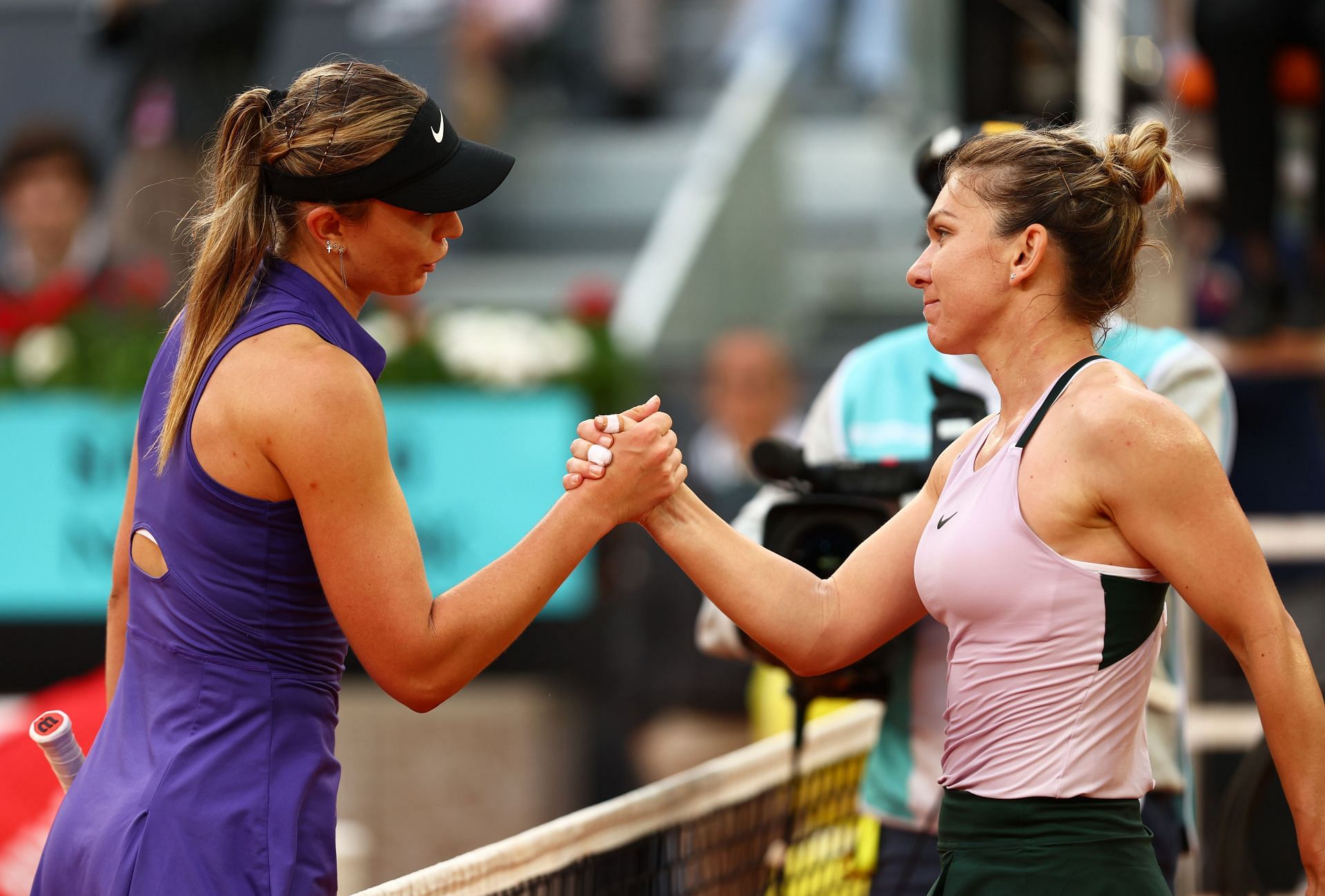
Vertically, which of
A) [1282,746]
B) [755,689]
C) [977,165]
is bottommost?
[755,689]

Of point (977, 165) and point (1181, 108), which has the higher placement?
point (977, 165)

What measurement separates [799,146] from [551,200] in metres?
1.78

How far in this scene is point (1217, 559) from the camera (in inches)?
85.8

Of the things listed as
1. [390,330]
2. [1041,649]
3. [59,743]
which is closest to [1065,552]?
[1041,649]

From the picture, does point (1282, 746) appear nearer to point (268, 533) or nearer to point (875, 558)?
point (875, 558)

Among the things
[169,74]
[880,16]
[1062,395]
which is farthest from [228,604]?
[880,16]

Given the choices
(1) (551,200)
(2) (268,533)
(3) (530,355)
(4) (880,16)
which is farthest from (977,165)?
(1) (551,200)

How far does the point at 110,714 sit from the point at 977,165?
1505 millimetres

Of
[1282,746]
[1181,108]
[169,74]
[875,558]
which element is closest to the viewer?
[1282,746]

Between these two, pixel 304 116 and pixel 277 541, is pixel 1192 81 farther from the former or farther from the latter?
pixel 277 541

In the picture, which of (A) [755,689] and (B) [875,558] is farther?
(A) [755,689]

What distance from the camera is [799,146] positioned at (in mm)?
11008

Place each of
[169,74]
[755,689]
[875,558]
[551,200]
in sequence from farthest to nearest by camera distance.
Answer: [551,200], [169,74], [755,689], [875,558]

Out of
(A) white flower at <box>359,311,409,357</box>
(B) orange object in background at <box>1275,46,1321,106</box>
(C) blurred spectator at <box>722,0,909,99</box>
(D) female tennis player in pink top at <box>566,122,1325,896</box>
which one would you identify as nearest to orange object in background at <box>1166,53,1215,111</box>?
(B) orange object in background at <box>1275,46,1321,106</box>
